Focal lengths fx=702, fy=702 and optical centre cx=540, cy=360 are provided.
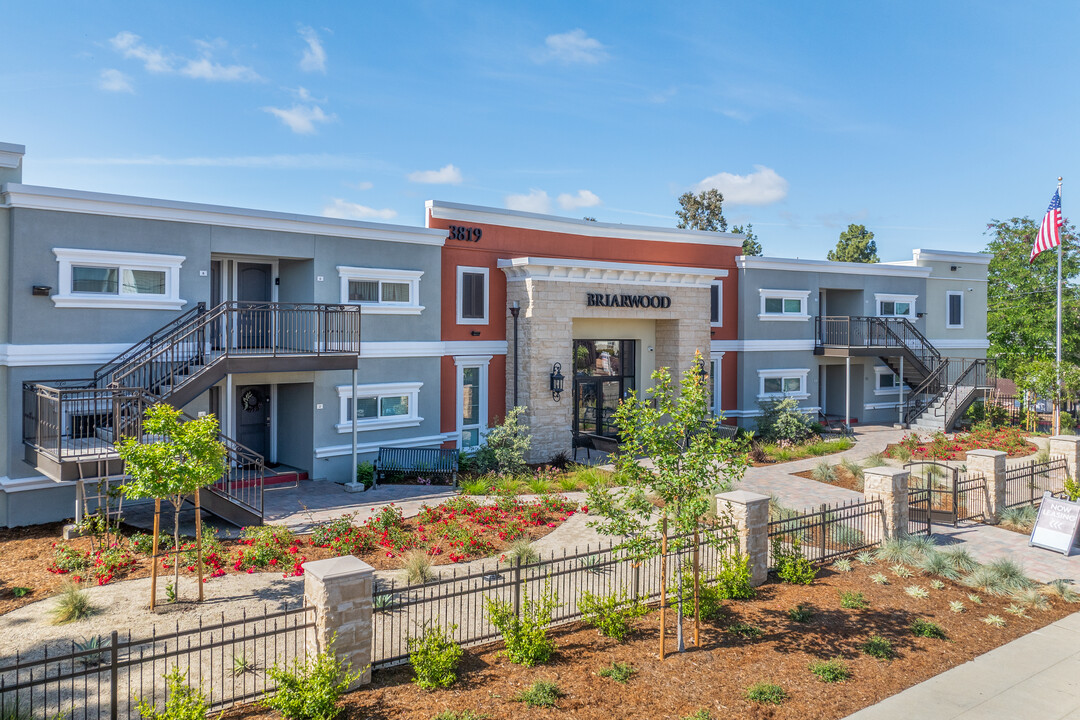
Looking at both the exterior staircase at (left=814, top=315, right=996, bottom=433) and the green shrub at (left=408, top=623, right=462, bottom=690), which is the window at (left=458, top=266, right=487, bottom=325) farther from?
the exterior staircase at (left=814, top=315, right=996, bottom=433)

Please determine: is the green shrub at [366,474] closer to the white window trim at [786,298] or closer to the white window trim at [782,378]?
the white window trim at [782,378]

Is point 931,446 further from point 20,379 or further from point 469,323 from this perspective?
point 20,379

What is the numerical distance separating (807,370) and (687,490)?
22.9 m

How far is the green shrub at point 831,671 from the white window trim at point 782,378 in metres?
20.4

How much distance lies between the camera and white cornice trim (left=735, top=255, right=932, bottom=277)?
27.9 meters

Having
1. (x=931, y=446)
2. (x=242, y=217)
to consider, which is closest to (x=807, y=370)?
(x=931, y=446)

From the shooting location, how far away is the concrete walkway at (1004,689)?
25.4 feet

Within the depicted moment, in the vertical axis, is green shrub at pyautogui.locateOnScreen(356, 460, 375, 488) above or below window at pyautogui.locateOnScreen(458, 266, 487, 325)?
below

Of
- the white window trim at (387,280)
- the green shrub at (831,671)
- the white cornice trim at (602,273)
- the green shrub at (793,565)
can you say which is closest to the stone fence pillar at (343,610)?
the green shrub at (831,671)

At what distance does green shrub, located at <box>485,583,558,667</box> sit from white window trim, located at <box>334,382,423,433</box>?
1138cm

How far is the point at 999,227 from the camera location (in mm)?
41594

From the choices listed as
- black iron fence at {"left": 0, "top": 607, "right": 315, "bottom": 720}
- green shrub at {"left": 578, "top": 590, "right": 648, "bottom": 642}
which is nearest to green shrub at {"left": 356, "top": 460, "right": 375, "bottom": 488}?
black iron fence at {"left": 0, "top": 607, "right": 315, "bottom": 720}

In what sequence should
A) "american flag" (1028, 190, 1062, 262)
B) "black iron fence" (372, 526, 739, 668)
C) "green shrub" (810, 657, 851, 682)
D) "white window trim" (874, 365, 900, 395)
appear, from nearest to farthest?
"green shrub" (810, 657, 851, 682), "black iron fence" (372, 526, 739, 668), "american flag" (1028, 190, 1062, 262), "white window trim" (874, 365, 900, 395)

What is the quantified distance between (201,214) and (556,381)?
35.7 ft
